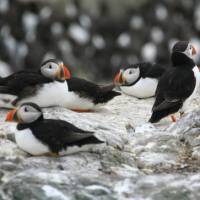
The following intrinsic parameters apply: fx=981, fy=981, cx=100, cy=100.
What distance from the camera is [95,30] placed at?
26.7 m

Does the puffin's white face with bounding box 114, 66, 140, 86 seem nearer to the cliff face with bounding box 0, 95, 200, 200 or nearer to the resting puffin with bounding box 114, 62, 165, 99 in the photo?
the resting puffin with bounding box 114, 62, 165, 99

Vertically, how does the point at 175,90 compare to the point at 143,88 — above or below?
below

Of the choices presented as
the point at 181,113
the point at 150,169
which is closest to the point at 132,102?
the point at 181,113

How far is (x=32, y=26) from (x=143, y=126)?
18539 millimetres

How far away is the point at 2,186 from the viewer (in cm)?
646

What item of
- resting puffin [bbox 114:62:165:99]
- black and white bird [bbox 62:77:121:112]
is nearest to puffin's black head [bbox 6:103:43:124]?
black and white bird [bbox 62:77:121:112]

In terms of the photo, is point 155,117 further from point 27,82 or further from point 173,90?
point 27,82

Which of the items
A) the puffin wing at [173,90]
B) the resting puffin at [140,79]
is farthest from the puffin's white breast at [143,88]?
the puffin wing at [173,90]

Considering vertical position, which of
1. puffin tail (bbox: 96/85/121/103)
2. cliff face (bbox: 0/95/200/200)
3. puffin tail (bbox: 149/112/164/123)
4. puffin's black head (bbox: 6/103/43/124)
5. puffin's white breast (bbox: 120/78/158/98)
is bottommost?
cliff face (bbox: 0/95/200/200)

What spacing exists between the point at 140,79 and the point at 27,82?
173 cm

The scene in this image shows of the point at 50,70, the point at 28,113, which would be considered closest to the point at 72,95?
the point at 50,70

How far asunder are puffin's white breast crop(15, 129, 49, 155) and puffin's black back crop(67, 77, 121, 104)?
1.69m

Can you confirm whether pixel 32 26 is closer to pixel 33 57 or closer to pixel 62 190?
pixel 33 57

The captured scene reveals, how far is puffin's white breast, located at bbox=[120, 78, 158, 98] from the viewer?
31.5 ft
